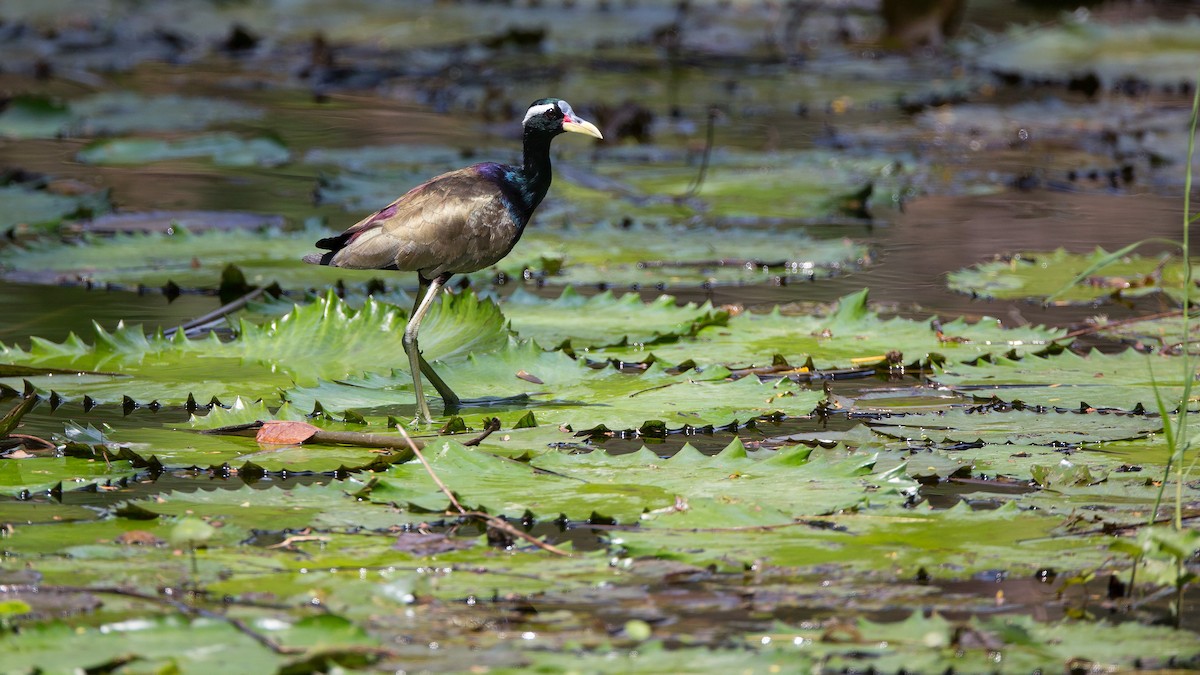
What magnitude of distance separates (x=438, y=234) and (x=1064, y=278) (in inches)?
103

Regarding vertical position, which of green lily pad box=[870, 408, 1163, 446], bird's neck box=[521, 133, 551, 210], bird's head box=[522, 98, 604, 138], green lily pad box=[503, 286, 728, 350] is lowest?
green lily pad box=[503, 286, 728, 350]

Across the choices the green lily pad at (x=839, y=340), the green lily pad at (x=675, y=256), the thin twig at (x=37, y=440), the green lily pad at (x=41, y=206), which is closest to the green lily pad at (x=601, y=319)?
the green lily pad at (x=839, y=340)

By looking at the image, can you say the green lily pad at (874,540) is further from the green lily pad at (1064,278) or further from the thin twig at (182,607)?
the green lily pad at (1064,278)

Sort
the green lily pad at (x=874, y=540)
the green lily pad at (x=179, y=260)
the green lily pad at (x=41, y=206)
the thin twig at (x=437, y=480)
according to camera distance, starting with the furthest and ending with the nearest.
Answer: the green lily pad at (x=41, y=206) → the green lily pad at (x=179, y=260) → the thin twig at (x=437, y=480) → the green lily pad at (x=874, y=540)

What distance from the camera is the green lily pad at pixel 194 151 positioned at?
28.1ft

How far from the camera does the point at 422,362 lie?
4.03 metres

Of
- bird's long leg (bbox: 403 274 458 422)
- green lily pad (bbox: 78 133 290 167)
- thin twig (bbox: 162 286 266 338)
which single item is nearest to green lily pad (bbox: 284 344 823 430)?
bird's long leg (bbox: 403 274 458 422)

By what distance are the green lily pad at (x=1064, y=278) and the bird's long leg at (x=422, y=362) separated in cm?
219

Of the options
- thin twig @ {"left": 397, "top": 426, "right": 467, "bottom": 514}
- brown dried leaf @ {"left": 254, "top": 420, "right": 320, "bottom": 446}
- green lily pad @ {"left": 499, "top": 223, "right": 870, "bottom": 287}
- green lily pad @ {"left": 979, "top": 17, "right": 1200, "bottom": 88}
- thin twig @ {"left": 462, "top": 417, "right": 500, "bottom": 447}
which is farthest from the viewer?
green lily pad @ {"left": 979, "top": 17, "right": 1200, "bottom": 88}

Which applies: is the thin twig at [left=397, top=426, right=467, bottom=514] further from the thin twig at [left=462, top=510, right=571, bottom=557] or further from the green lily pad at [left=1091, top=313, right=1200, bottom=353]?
the green lily pad at [left=1091, top=313, right=1200, bottom=353]

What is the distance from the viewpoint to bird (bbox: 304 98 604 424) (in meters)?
3.90

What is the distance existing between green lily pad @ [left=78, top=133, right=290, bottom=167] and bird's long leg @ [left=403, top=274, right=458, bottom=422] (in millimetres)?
4740

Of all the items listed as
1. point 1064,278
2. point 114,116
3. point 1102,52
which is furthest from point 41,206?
point 1102,52

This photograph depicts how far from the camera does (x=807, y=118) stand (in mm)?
10672
